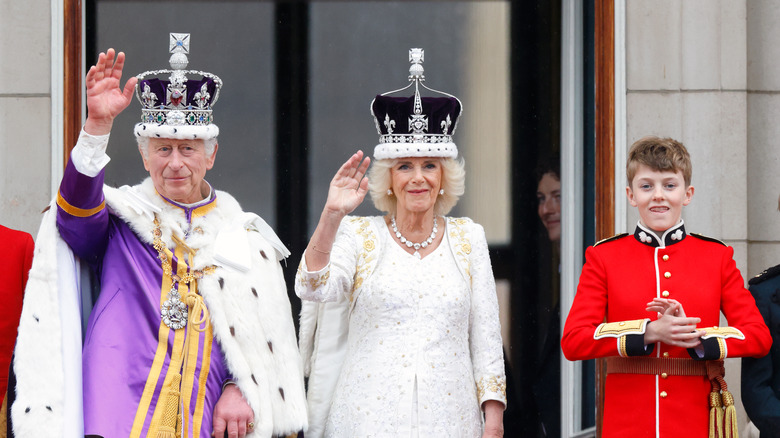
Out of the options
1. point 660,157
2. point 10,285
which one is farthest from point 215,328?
point 660,157

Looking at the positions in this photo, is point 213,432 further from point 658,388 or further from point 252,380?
point 658,388

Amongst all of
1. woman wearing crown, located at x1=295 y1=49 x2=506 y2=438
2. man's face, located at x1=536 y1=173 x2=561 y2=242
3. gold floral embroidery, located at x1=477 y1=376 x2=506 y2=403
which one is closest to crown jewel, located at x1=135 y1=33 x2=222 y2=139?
woman wearing crown, located at x1=295 y1=49 x2=506 y2=438

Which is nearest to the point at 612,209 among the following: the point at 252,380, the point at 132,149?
the point at 252,380

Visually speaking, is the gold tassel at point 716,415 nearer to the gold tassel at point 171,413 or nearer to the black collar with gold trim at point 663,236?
the black collar with gold trim at point 663,236

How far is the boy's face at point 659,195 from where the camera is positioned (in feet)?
13.4

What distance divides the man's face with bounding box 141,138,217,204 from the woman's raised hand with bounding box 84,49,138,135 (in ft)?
1.01

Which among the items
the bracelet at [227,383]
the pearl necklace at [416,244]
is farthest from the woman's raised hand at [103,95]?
the pearl necklace at [416,244]

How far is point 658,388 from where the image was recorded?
13.1ft

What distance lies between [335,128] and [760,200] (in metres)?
2.23

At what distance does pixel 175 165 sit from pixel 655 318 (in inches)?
73.4

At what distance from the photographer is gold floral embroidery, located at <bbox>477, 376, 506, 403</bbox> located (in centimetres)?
424

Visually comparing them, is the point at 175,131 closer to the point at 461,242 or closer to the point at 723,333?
the point at 461,242

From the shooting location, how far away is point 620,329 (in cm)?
391

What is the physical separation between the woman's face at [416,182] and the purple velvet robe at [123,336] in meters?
0.92
